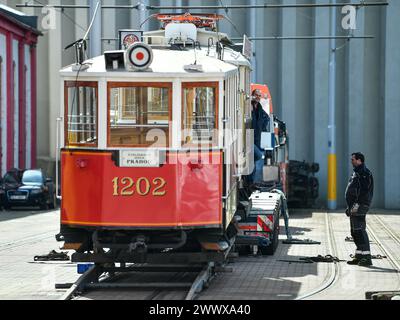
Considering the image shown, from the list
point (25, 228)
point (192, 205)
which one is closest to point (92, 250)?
point (192, 205)

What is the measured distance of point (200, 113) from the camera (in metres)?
14.3

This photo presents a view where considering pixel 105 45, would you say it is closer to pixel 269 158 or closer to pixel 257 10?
pixel 257 10

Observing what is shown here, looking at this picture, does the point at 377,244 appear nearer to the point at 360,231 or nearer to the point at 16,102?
the point at 360,231

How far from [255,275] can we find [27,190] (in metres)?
20.6

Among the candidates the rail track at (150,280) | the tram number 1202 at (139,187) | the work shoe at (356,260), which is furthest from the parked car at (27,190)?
the tram number 1202 at (139,187)

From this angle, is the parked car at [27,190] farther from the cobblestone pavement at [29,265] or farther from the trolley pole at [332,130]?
the trolley pole at [332,130]

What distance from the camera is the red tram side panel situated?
13867 millimetres

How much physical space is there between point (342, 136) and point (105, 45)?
915 cm

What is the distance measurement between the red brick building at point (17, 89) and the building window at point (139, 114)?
26.4 meters

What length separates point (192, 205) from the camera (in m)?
14.0

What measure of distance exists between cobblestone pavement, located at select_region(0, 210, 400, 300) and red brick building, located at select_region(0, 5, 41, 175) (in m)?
16.4

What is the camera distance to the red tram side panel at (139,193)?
13867 millimetres

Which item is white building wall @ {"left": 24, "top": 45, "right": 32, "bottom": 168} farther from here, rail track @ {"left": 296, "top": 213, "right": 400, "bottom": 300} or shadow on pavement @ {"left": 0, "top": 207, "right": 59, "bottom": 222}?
rail track @ {"left": 296, "top": 213, "right": 400, "bottom": 300}

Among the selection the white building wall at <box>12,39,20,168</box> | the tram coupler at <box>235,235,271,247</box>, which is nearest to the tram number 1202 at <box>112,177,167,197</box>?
the tram coupler at <box>235,235,271,247</box>
